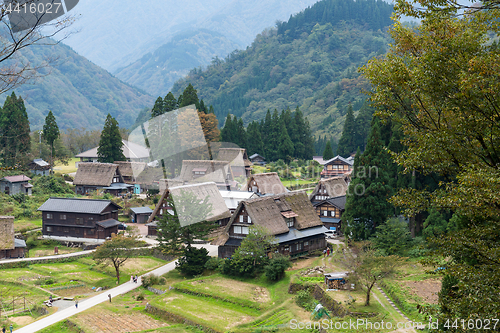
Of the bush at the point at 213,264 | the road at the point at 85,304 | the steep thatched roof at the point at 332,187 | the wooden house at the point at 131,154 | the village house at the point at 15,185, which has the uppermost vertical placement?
the wooden house at the point at 131,154

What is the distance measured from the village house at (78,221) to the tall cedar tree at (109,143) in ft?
60.2

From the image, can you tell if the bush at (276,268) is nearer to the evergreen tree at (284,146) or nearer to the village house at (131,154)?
the evergreen tree at (284,146)

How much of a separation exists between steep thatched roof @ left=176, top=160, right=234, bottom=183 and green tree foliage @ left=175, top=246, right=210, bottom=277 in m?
19.0

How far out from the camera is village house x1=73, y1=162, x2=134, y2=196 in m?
50.4

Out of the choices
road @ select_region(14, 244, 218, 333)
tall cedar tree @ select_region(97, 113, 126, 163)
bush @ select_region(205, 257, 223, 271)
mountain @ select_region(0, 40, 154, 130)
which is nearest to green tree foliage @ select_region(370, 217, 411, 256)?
bush @ select_region(205, 257, 223, 271)

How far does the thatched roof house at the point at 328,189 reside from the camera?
41031mm

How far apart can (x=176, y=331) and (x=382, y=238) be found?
15.2m

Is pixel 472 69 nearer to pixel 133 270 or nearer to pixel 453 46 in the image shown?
pixel 453 46

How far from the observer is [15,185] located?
47.2m

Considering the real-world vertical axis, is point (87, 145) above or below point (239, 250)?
above

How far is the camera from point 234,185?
49906 millimetres

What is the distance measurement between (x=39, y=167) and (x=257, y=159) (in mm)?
32347

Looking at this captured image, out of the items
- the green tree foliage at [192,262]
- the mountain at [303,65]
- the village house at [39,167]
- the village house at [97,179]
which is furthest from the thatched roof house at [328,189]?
the mountain at [303,65]

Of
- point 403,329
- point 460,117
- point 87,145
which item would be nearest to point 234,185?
point 403,329
